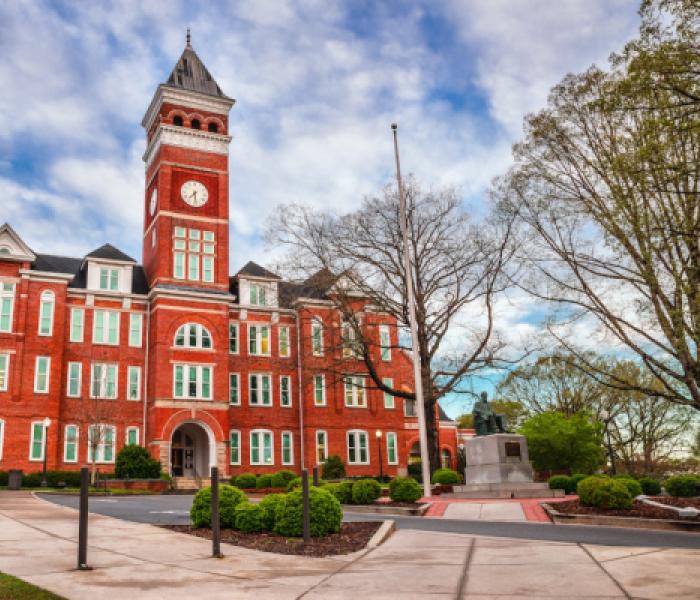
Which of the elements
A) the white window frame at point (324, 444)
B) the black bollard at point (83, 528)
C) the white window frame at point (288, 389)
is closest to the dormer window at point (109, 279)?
the white window frame at point (288, 389)

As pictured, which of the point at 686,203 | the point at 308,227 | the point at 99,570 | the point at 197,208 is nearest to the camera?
Answer: the point at 99,570

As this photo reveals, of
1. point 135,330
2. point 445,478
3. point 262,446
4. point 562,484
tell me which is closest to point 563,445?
point 445,478

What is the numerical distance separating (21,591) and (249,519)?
552 cm

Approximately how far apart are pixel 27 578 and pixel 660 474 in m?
54.7

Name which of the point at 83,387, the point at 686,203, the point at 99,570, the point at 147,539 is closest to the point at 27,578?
the point at 99,570

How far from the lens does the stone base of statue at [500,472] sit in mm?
22797

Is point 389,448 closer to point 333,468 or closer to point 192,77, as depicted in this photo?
point 333,468

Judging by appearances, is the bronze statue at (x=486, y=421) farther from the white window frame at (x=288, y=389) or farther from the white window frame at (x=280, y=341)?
the white window frame at (x=288, y=389)

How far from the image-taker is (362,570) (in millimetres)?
7883

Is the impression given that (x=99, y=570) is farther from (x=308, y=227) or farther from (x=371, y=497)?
(x=308, y=227)

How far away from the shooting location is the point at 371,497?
64.3ft

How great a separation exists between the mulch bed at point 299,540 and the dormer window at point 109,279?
3375 centimetres

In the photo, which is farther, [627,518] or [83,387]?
[83,387]

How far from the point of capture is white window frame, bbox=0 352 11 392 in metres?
38.7
